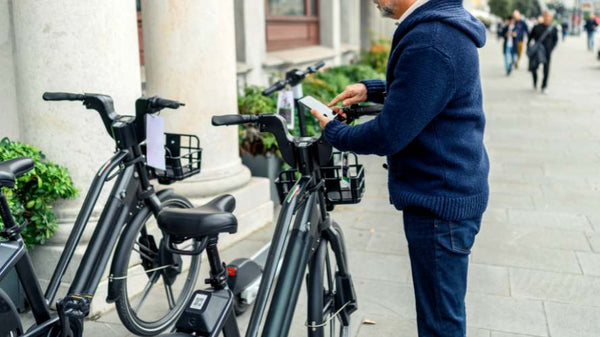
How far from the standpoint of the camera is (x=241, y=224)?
5.33 m

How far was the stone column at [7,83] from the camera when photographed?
162 inches

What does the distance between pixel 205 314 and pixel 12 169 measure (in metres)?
1.02

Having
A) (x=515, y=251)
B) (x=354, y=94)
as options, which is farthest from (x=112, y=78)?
(x=515, y=251)

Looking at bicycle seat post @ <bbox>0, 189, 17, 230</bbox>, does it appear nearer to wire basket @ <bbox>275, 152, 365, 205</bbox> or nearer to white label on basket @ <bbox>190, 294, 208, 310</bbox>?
white label on basket @ <bbox>190, 294, 208, 310</bbox>

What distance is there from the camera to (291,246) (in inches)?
101

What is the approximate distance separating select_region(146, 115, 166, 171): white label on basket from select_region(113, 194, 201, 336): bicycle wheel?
1.15ft

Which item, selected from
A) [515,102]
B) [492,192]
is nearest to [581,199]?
[492,192]

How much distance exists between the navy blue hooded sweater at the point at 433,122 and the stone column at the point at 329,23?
9.38 m

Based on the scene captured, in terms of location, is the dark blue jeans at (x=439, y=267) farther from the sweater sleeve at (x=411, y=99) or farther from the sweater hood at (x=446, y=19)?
the sweater hood at (x=446, y=19)

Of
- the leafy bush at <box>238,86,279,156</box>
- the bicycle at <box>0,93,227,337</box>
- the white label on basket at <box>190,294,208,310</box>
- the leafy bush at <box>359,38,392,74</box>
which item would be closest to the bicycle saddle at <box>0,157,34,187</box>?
the bicycle at <box>0,93,227,337</box>

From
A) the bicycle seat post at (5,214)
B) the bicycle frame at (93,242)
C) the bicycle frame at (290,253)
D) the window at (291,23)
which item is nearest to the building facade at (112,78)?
the bicycle frame at (93,242)

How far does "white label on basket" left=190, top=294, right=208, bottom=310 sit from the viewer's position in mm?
2182

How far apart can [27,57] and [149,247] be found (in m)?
1.32

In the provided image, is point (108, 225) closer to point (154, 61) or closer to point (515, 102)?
point (154, 61)
